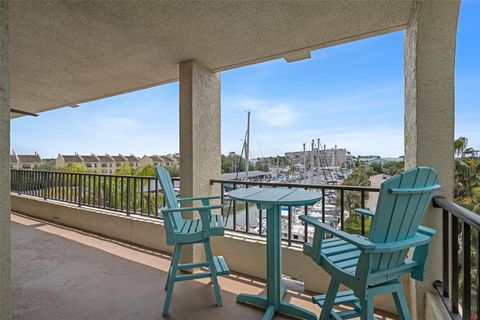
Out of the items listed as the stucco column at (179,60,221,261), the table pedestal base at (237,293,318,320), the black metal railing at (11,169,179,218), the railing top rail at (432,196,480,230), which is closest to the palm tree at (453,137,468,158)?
the railing top rail at (432,196,480,230)

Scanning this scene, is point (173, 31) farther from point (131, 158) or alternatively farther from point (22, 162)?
point (131, 158)

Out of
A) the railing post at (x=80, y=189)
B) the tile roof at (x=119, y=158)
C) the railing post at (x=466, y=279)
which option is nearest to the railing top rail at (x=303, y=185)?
the railing post at (x=466, y=279)

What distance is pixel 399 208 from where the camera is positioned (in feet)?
4.23

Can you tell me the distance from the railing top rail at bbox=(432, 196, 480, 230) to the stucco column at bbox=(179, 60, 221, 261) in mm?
2324

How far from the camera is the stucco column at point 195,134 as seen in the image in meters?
3.03

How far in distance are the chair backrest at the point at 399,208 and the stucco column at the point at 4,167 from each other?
65.0 inches

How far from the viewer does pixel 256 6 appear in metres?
2.04

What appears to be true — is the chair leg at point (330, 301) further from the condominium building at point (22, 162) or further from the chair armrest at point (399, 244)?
the condominium building at point (22, 162)

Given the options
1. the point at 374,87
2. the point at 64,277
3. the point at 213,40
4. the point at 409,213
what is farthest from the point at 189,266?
the point at 374,87

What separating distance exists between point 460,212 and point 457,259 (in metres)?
0.45

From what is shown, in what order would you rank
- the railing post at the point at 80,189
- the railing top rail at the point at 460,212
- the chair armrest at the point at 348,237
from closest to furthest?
the railing top rail at the point at 460,212 → the chair armrest at the point at 348,237 → the railing post at the point at 80,189

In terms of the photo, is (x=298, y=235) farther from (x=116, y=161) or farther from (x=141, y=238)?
(x=116, y=161)

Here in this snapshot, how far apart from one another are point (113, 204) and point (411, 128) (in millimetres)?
4621

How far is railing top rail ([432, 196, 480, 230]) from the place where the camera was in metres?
1.13
